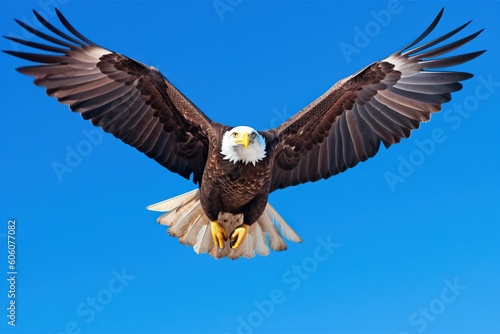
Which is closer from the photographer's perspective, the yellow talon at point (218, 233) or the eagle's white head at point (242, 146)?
the eagle's white head at point (242, 146)

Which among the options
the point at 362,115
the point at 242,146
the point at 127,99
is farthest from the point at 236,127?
the point at 362,115

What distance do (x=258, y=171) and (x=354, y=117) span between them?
5.43 ft

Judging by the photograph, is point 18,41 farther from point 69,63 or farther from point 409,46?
point 409,46

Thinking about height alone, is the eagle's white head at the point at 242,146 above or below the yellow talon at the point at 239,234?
above

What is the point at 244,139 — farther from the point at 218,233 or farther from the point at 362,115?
the point at 362,115

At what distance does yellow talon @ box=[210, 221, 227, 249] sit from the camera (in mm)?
7914

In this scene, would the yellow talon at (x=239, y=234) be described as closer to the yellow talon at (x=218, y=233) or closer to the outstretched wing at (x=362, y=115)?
the yellow talon at (x=218, y=233)

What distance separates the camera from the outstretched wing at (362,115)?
795 centimetres

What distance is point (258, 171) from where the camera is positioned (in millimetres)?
7172

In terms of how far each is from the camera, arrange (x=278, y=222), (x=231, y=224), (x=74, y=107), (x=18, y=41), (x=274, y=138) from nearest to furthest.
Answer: (x=18, y=41) < (x=74, y=107) < (x=274, y=138) < (x=231, y=224) < (x=278, y=222)

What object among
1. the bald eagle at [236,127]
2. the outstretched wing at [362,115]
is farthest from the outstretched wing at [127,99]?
the outstretched wing at [362,115]

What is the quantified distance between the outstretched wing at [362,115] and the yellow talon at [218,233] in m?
0.81

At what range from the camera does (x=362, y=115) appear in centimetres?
822

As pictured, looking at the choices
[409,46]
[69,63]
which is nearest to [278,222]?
[409,46]
